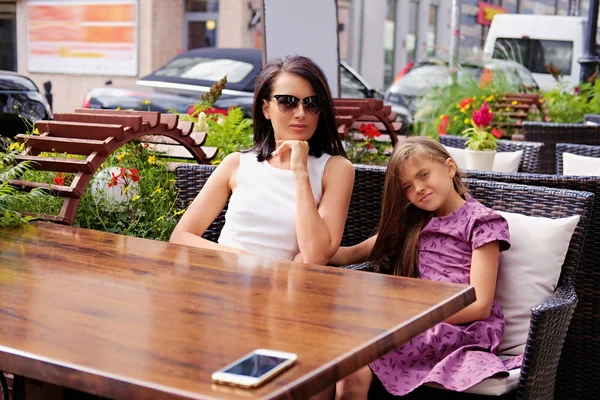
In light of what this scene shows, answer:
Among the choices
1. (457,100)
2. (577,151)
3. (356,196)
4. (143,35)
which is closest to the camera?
(356,196)

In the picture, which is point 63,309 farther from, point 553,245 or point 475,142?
point 475,142

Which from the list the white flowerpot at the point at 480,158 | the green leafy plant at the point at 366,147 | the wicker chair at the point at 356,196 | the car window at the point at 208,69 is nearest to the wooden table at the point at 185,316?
the wicker chair at the point at 356,196

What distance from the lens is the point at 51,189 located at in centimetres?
308

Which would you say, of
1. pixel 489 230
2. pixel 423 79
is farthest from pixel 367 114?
pixel 423 79

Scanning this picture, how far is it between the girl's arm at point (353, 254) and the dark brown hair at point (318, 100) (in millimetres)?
311

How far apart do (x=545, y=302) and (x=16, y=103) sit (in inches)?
236

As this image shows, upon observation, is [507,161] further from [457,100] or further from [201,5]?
[201,5]

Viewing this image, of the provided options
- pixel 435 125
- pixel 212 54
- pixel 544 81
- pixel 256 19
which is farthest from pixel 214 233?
pixel 256 19

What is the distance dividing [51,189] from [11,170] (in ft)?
0.65

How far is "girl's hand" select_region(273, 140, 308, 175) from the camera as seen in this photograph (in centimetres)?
278

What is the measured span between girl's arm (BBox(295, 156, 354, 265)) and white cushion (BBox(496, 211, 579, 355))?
20.7 inches

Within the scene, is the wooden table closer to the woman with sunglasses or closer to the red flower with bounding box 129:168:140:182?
the woman with sunglasses

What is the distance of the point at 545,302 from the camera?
2.56 m

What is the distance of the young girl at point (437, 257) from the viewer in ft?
8.27
